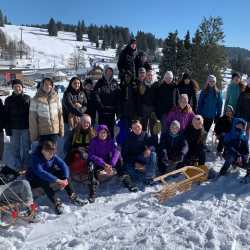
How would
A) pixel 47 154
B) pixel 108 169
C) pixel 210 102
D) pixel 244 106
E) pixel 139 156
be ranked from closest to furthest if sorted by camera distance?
pixel 47 154
pixel 108 169
pixel 139 156
pixel 244 106
pixel 210 102

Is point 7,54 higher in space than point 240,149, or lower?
higher

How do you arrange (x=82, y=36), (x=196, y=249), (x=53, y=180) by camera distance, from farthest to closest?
(x=82, y=36)
(x=53, y=180)
(x=196, y=249)

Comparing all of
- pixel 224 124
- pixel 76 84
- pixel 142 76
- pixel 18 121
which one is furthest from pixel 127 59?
pixel 18 121

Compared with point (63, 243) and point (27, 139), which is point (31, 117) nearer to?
point (27, 139)

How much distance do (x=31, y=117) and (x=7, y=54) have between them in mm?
120808

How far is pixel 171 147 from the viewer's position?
26.0 feet

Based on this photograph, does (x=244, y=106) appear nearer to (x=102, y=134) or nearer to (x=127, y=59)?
(x=127, y=59)

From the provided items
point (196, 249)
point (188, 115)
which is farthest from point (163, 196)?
point (188, 115)

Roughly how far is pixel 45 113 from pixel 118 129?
5.87 ft

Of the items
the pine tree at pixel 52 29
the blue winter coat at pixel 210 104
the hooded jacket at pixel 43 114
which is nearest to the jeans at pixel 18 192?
the hooded jacket at pixel 43 114

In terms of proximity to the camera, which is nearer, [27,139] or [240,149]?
[240,149]

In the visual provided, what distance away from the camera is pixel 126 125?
8672 millimetres

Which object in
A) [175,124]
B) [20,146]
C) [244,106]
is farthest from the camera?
[244,106]

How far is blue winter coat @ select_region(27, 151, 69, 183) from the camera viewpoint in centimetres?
641
